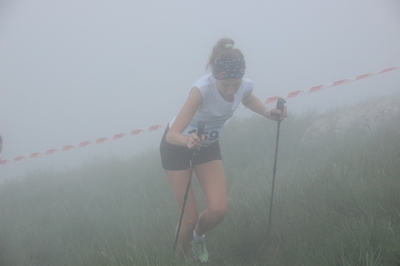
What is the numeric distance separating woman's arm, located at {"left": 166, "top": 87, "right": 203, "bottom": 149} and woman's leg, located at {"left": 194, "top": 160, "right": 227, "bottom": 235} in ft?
2.00

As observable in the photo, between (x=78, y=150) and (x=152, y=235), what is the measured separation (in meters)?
17.6

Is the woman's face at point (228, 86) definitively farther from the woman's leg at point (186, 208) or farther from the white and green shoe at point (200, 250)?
the white and green shoe at point (200, 250)

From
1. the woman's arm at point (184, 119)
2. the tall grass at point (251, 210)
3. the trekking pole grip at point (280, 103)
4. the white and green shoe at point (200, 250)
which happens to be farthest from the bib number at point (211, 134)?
the white and green shoe at point (200, 250)

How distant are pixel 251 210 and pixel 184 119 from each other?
1.32 metres

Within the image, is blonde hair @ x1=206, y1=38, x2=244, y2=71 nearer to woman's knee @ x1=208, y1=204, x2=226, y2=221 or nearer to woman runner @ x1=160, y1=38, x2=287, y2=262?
woman runner @ x1=160, y1=38, x2=287, y2=262

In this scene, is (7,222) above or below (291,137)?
below

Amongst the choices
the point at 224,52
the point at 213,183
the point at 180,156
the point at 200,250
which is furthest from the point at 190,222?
the point at 224,52

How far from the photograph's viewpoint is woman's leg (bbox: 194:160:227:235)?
3457 mm

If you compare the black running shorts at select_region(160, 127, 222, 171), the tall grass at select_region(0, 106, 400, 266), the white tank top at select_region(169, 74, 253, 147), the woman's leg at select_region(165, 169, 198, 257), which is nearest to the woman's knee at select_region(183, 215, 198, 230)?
the woman's leg at select_region(165, 169, 198, 257)

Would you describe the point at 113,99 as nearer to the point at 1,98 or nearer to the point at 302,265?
the point at 1,98

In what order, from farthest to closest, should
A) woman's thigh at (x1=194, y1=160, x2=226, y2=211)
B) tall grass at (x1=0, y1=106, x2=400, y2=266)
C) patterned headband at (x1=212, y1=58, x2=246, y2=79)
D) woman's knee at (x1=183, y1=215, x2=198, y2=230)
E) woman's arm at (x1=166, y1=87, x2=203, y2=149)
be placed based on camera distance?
woman's knee at (x1=183, y1=215, x2=198, y2=230) < woman's thigh at (x1=194, y1=160, x2=226, y2=211) < patterned headband at (x1=212, y1=58, x2=246, y2=79) < woman's arm at (x1=166, y1=87, x2=203, y2=149) < tall grass at (x1=0, y1=106, x2=400, y2=266)

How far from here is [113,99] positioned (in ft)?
140

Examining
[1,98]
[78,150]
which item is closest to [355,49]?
[78,150]

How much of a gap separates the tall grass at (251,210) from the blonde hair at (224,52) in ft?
4.96
